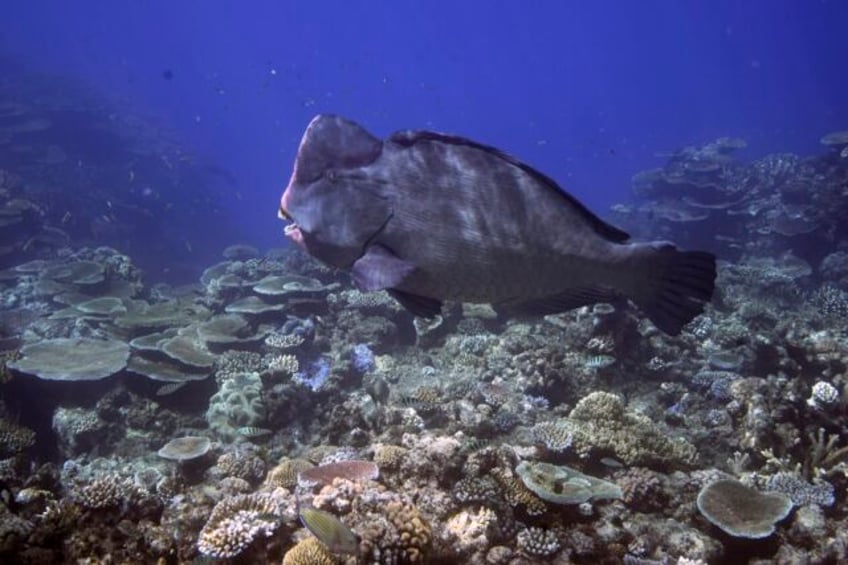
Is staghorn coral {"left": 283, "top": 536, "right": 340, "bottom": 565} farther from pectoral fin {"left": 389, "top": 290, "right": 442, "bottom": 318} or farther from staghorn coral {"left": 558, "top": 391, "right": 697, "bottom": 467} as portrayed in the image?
staghorn coral {"left": 558, "top": 391, "right": 697, "bottom": 467}

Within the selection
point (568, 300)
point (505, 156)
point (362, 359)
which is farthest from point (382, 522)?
point (362, 359)

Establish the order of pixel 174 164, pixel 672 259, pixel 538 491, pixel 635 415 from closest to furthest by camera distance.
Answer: pixel 672 259 → pixel 538 491 → pixel 635 415 → pixel 174 164

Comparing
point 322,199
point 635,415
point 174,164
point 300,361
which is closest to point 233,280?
point 300,361

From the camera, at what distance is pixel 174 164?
1364 inches

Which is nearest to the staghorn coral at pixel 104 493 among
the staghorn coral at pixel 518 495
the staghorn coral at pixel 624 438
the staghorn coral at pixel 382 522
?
the staghorn coral at pixel 382 522

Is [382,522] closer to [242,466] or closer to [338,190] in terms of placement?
[338,190]

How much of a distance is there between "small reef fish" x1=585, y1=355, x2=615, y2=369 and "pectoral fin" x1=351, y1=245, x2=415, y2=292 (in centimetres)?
612

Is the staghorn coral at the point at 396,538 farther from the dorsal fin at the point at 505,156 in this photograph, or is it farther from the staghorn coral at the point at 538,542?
the dorsal fin at the point at 505,156

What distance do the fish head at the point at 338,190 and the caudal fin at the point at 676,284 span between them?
4.34 ft

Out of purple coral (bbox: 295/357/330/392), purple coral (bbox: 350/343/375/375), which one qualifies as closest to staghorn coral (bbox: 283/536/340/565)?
purple coral (bbox: 295/357/330/392)

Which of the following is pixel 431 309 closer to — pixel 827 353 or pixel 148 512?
pixel 148 512

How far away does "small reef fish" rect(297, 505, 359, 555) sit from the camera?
3346mm

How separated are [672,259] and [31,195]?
2642 centimetres

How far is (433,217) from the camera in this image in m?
2.51
